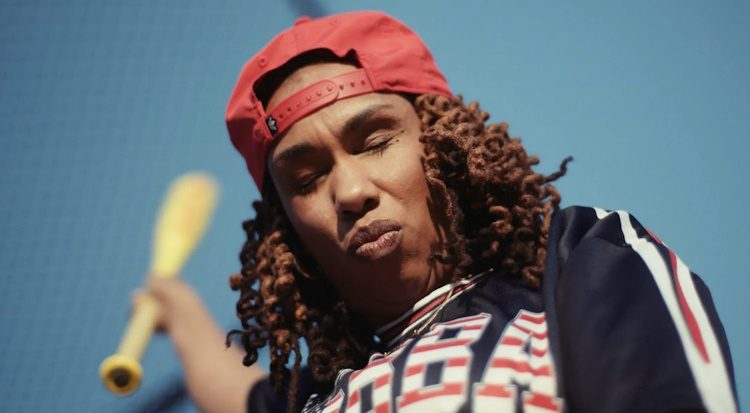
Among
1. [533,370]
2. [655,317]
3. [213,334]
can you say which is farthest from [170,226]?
[655,317]

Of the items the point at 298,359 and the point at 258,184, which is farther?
the point at 258,184

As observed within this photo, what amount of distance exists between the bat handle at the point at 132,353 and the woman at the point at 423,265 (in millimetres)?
183

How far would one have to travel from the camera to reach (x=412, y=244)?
3.56 feet

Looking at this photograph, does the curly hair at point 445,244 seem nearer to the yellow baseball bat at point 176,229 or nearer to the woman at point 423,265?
the woman at point 423,265

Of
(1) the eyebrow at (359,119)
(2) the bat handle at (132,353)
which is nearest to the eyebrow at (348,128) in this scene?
(1) the eyebrow at (359,119)

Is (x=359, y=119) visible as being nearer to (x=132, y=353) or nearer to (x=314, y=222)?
(x=314, y=222)

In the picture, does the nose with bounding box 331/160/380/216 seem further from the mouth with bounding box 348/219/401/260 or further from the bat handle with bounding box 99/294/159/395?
the bat handle with bounding box 99/294/159/395

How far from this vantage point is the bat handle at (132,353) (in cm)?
131

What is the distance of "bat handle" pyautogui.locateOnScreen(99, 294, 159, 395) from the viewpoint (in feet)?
4.29

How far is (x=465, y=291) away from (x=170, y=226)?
738mm

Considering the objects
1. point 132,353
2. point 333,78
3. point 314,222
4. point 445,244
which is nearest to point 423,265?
point 445,244

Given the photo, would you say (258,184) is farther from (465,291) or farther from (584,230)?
(584,230)

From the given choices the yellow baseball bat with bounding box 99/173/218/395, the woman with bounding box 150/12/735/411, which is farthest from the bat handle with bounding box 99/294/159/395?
the woman with bounding box 150/12/735/411

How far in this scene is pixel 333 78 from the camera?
1175 mm
